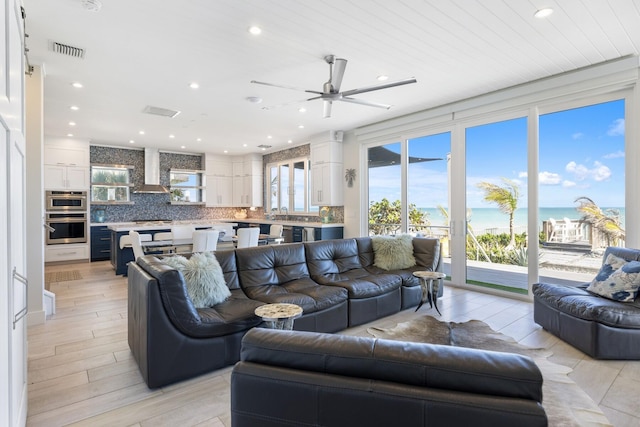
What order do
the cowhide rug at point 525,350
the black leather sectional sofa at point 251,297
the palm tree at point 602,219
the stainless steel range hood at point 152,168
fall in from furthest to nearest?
1. the stainless steel range hood at point 152,168
2. the palm tree at point 602,219
3. the black leather sectional sofa at point 251,297
4. the cowhide rug at point 525,350

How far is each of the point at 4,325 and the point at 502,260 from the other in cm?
552

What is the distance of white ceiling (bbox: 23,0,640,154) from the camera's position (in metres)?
2.83

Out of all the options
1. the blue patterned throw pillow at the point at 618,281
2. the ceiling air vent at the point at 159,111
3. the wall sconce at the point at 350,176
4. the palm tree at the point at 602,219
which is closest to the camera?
the blue patterned throw pillow at the point at 618,281

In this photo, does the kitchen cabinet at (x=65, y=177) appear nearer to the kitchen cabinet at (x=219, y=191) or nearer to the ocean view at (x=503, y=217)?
the kitchen cabinet at (x=219, y=191)

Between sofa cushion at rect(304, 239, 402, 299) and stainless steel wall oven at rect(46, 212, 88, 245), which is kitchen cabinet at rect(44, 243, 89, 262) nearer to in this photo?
stainless steel wall oven at rect(46, 212, 88, 245)

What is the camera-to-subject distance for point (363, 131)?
22.6ft

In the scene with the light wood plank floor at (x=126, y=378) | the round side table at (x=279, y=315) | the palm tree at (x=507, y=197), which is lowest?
the light wood plank floor at (x=126, y=378)

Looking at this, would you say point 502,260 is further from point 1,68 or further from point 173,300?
point 1,68

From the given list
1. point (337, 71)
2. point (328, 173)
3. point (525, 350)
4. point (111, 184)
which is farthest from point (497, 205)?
point (111, 184)

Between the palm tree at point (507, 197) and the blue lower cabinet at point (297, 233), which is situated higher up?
the palm tree at point (507, 197)

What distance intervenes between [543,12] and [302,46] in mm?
2164

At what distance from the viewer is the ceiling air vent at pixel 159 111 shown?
216 inches

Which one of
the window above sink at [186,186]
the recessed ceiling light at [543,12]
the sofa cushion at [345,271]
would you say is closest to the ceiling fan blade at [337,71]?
the recessed ceiling light at [543,12]

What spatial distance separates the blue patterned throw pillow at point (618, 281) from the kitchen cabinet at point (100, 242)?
8970 millimetres
